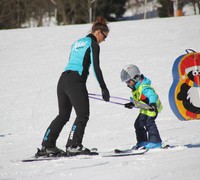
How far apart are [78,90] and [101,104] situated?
19.8 feet

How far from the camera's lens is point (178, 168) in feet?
15.1

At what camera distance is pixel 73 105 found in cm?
602

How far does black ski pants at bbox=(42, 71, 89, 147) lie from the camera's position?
5.99m

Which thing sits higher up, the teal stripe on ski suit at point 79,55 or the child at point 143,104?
the teal stripe on ski suit at point 79,55

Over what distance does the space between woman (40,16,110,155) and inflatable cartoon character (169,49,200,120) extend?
3.75 m

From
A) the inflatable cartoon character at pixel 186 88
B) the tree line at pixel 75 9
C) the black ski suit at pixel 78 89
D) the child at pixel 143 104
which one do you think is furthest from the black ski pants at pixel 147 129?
the tree line at pixel 75 9

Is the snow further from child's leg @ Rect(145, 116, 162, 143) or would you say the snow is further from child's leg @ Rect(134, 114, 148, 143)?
child's leg @ Rect(134, 114, 148, 143)

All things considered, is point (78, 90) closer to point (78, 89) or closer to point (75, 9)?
point (78, 89)

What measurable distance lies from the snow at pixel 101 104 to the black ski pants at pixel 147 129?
443mm

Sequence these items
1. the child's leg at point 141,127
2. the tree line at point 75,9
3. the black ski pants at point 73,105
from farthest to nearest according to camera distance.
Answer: the tree line at point 75,9 < the child's leg at point 141,127 < the black ski pants at point 73,105

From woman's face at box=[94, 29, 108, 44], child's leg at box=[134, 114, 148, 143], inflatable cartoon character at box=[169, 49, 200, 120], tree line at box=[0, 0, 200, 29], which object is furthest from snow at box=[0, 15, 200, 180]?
tree line at box=[0, 0, 200, 29]

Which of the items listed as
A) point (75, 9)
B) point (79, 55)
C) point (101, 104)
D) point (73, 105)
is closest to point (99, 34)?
point (79, 55)

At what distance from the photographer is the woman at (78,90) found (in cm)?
599

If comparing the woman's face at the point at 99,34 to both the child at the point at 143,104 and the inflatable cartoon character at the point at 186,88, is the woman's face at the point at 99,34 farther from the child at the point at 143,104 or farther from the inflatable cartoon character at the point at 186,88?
the inflatable cartoon character at the point at 186,88
